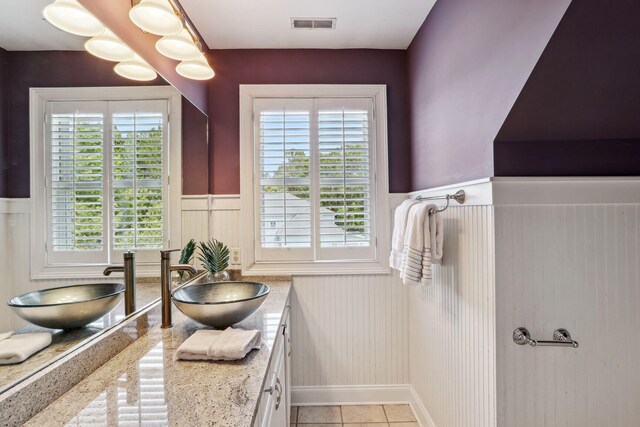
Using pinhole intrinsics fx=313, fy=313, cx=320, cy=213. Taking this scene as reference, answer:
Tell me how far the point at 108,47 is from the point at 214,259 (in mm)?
1284

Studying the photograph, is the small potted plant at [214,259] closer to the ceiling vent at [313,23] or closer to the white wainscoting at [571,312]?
the ceiling vent at [313,23]

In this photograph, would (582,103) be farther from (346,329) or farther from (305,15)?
(346,329)

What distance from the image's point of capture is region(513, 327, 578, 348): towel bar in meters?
1.21

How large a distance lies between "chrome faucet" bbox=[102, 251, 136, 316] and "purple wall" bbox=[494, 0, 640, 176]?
1.52 m

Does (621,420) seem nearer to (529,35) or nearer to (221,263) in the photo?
(529,35)

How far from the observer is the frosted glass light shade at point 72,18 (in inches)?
37.3

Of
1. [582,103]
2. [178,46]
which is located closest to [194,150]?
[178,46]

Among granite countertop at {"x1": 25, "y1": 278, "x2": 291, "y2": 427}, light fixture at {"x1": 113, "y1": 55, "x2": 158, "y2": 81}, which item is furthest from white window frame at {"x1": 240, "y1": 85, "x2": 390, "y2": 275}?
granite countertop at {"x1": 25, "y1": 278, "x2": 291, "y2": 427}

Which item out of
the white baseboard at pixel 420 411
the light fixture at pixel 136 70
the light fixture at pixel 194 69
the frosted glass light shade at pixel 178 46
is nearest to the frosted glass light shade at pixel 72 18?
the light fixture at pixel 136 70

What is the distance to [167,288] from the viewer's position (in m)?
1.38

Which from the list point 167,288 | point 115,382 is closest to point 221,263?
point 167,288

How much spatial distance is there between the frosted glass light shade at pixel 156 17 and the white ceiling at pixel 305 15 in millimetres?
533

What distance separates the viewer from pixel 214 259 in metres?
2.06

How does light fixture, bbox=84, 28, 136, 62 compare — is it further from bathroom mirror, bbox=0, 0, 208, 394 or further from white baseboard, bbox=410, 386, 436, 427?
white baseboard, bbox=410, 386, 436, 427
